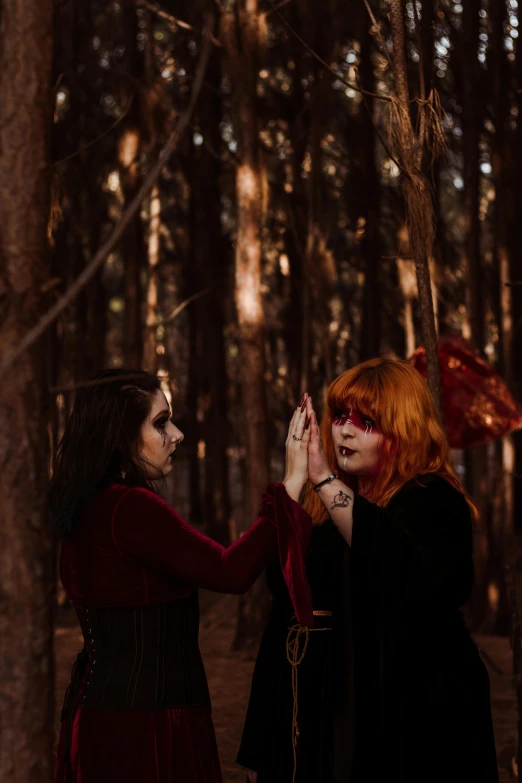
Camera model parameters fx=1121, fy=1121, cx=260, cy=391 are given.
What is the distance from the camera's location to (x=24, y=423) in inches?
91.7

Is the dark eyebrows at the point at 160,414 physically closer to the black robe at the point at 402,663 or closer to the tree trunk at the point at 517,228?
the black robe at the point at 402,663

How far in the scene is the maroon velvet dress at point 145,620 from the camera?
113 inches

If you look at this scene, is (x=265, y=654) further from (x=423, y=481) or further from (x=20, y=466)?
(x=20, y=466)

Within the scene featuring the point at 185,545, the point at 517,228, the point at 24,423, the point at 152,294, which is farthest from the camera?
the point at 517,228

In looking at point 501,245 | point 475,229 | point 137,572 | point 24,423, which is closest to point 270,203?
point 501,245

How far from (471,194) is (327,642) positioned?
26.0 feet

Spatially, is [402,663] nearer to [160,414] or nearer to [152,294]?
[160,414]

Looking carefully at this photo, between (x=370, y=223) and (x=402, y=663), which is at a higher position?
(x=370, y=223)

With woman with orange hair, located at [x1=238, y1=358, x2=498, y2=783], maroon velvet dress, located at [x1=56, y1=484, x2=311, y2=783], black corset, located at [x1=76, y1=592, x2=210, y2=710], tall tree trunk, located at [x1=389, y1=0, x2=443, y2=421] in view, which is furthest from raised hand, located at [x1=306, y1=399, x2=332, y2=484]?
tall tree trunk, located at [x1=389, y1=0, x2=443, y2=421]

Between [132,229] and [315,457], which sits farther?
[132,229]

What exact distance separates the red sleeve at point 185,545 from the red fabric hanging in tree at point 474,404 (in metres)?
5.94

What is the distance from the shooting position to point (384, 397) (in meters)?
3.18

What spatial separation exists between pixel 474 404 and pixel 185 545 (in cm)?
628

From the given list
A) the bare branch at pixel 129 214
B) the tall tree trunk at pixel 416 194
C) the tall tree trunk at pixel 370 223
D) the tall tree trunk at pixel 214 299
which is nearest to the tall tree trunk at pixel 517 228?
the tall tree trunk at pixel 370 223
